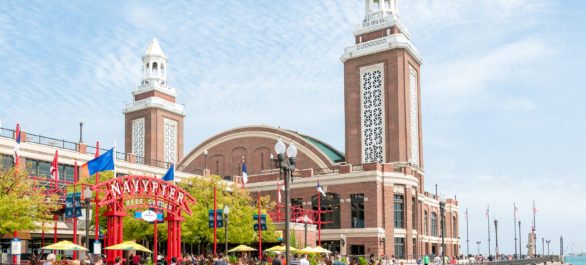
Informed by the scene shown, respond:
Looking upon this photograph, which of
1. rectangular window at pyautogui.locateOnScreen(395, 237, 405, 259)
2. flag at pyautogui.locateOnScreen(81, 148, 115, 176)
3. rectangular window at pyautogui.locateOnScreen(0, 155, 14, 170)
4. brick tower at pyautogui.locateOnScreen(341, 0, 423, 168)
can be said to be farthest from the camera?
brick tower at pyautogui.locateOnScreen(341, 0, 423, 168)

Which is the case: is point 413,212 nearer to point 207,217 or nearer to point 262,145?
point 262,145

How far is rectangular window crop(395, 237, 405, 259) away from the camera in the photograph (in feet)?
243

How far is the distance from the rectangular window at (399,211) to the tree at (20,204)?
40.1 meters

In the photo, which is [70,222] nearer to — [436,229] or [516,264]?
[516,264]

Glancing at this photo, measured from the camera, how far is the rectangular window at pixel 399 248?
7410 centimetres

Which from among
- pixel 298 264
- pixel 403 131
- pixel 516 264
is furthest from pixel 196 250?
pixel 298 264

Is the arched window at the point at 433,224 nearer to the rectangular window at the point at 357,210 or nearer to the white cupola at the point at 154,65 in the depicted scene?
the rectangular window at the point at 357,210

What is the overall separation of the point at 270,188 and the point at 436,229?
27088mm

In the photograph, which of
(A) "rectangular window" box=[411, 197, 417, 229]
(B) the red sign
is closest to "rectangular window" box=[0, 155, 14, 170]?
(B) the red sign

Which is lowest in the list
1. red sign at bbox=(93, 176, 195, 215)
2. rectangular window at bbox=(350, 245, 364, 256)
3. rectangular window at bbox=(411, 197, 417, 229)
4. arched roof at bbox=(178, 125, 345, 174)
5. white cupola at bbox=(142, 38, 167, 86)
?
rectangular window at bbox=(350, 245, 364, 256)

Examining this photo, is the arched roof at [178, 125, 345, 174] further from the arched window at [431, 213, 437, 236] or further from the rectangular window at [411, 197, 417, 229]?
the arched window at [431, 213, 437, 236]

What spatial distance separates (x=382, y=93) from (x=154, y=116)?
Result: 3740 centimetres

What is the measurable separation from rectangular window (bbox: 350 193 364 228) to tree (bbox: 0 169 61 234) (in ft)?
121

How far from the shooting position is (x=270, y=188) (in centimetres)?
8212
